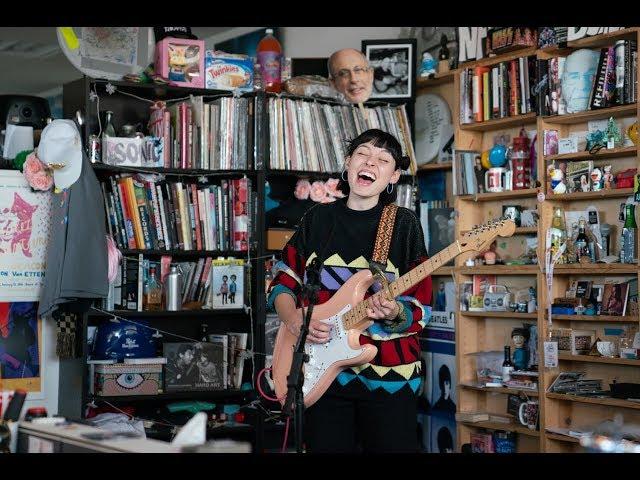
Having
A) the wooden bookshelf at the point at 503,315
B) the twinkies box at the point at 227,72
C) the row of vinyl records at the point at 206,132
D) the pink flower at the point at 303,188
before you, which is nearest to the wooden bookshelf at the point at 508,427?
the wooden bookshelf at the point at 503,315

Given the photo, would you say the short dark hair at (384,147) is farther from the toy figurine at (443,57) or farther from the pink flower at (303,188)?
the toy figurine at (443,57)

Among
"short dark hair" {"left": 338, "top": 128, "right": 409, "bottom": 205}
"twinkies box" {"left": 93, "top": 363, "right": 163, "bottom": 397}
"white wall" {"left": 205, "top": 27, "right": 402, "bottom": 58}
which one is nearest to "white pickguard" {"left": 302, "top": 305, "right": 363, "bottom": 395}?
"short dark hair" {"left": 338, "top": 128, "right": 409, "bottom": 205}

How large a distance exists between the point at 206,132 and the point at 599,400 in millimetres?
2247

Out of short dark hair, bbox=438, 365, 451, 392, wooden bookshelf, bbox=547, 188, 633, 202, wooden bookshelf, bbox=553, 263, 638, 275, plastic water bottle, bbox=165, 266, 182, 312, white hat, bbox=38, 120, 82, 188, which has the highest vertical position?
white hat, bbox=38, 120, 82, 188

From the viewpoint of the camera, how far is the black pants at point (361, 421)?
3066mm

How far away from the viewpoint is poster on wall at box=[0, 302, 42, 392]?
4562mm

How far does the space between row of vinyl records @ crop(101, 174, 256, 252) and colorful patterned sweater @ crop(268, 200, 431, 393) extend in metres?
1.62

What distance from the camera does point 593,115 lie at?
461 centimetres

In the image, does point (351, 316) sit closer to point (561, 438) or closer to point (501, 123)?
point (561, 438)

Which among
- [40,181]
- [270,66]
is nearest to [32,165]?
[40,181]

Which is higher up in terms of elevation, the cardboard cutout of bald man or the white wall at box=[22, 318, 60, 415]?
the cardboard cutout of bald man

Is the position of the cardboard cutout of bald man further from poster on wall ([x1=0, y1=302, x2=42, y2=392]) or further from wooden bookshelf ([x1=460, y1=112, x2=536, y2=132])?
Answer: poster on wall ([x1=0, y1=302, x2=42, y2=392])

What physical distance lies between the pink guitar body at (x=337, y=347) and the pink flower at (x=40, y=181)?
179 centimetres
